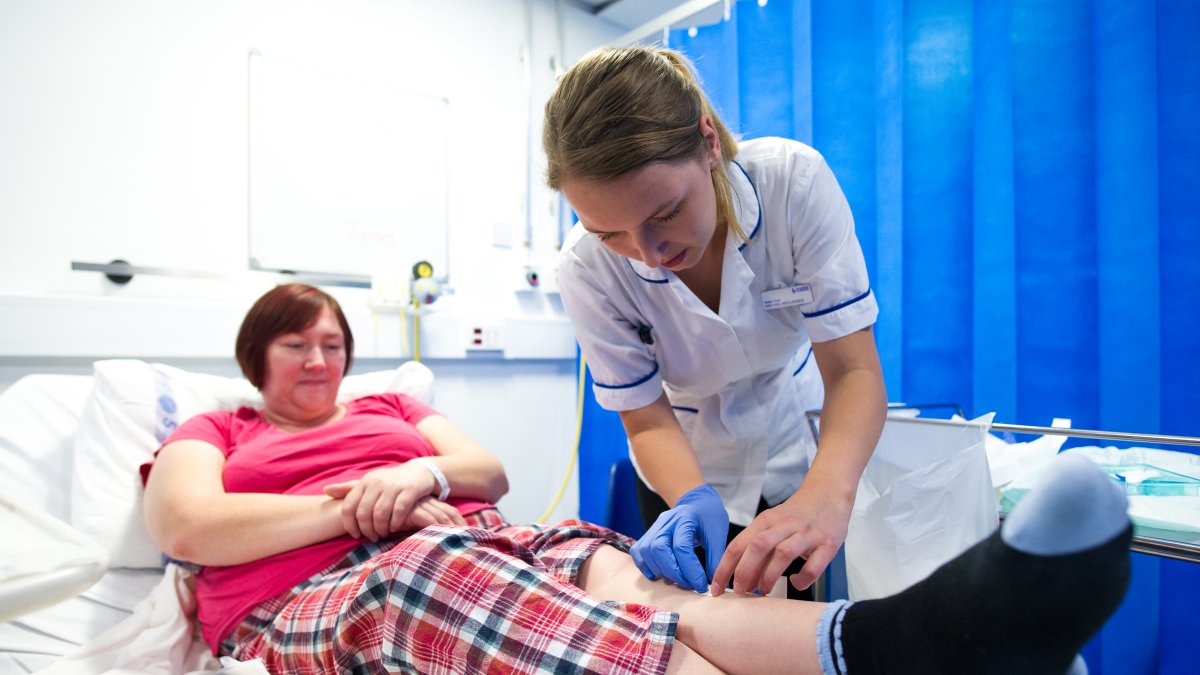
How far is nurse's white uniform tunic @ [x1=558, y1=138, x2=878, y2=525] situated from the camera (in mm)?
1028

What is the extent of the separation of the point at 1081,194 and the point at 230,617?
1.79 meters

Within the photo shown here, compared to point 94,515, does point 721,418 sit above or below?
above

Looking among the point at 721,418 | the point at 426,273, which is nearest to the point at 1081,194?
the point at 721,418

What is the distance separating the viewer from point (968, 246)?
1.53 metres

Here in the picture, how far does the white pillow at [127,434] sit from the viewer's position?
4.32 feet

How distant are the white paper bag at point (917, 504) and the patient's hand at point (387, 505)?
2.34ft

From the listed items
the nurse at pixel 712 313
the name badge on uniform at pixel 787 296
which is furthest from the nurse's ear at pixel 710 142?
the name badge on uniform at pixel 787 296

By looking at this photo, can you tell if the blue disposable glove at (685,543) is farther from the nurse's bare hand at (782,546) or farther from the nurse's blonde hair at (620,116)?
the nurse's blonde hair at (620,116)

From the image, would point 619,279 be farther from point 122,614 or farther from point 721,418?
point 122,614

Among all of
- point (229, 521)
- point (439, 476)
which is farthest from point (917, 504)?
point (229, 521)

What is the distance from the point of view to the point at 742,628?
29.2 inches

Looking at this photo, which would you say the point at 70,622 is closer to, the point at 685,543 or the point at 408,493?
the point at 408,493

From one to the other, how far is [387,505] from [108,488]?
2.18ft

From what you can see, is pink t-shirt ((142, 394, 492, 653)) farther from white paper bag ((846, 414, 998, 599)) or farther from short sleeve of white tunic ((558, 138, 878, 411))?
white paper bag ((846, 414, 998, 599))
